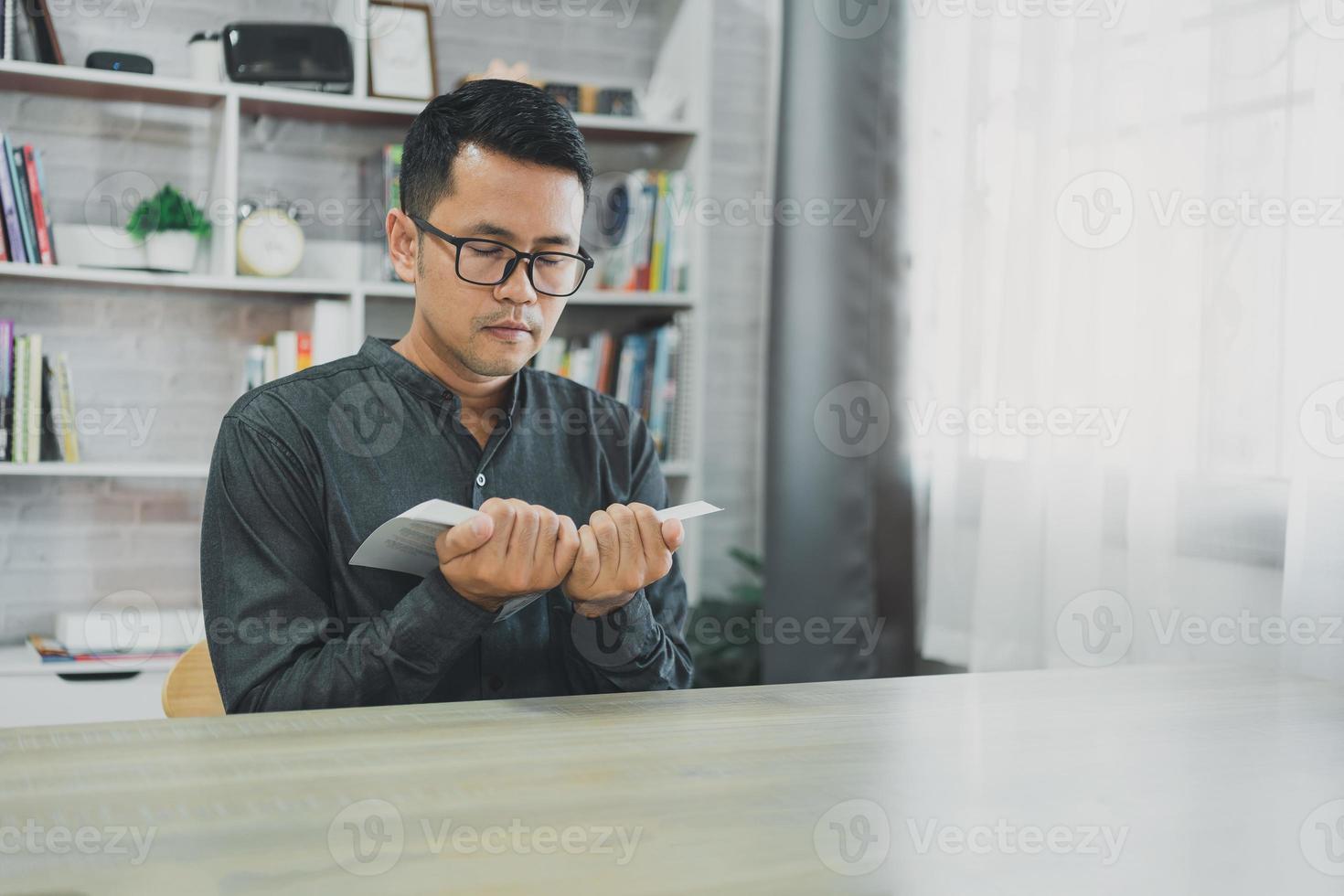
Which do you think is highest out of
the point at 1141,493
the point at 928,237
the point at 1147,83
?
the point at 1147,83

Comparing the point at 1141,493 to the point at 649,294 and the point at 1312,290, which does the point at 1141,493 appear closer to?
the point at 1312,290

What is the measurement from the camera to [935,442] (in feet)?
7.38

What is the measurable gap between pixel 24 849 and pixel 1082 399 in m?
1.59

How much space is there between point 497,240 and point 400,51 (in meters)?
1.48

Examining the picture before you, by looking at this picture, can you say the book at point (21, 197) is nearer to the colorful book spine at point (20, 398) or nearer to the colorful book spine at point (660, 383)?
the colorful book spine at point (20, 398)

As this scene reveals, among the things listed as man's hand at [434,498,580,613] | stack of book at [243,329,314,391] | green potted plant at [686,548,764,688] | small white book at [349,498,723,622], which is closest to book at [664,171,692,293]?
green potted plant at [686,548,764,688]

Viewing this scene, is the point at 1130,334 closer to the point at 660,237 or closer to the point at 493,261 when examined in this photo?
the point at 493,261

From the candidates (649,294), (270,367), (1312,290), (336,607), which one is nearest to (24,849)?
(336,607)

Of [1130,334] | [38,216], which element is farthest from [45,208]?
[1130,334]

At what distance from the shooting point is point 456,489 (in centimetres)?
136

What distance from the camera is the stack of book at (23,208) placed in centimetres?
229

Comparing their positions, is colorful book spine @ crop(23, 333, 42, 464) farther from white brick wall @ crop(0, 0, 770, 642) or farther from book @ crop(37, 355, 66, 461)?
white brick wall @ crop(0, 0, 770, 642)

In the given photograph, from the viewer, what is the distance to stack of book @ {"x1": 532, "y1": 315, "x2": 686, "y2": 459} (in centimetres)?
268

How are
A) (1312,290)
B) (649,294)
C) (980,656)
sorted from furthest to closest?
(649,294) < (980,656) < (1312,290)
